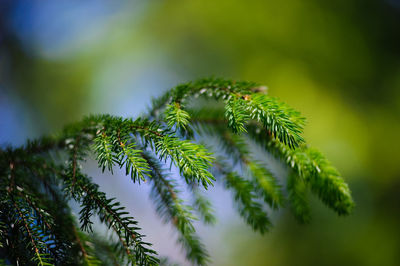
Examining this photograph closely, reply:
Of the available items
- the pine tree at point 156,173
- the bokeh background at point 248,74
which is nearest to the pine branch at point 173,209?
the pine tree at point 156,173

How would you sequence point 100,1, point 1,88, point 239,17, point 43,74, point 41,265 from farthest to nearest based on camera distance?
1. point 100,1
2. point 43,74
3. point 1,88
4. point 239,17
5. point 41,265

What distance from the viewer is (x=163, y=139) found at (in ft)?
1.35

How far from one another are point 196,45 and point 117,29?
76 cm

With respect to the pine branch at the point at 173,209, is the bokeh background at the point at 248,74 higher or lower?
higher

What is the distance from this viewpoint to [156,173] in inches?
21.0

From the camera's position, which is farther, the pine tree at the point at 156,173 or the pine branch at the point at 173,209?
the pine branch at the point at 173,209

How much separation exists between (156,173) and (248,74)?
6.08 feet

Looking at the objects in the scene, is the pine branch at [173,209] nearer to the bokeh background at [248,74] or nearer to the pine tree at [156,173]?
the pine tree at [156,173]

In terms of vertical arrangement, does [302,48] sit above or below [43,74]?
above

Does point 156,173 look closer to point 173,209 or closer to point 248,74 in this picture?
point 173,209

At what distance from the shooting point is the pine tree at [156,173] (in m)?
0.40

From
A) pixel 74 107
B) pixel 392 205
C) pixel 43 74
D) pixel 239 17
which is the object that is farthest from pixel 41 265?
pixel 43 74

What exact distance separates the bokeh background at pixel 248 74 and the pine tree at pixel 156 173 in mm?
1320

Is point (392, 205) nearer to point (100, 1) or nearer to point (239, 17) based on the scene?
point (239, 17)
